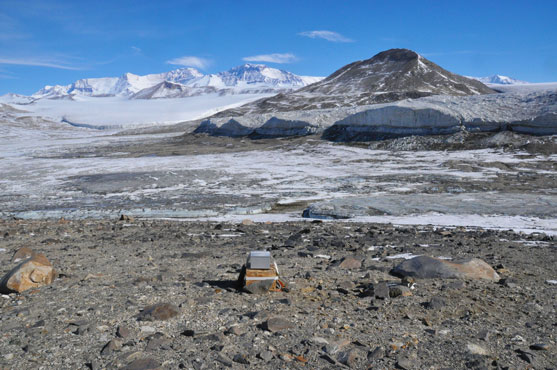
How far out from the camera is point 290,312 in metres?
4.20

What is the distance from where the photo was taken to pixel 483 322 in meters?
3.97

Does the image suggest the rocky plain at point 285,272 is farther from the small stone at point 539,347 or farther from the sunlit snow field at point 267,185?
the sunlit snow field at point 267,185

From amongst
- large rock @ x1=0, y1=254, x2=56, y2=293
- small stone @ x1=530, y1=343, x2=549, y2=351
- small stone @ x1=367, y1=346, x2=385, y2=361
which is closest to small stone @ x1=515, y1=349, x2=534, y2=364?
small stone @ x1=530, y1=343, x2=549, y2=351

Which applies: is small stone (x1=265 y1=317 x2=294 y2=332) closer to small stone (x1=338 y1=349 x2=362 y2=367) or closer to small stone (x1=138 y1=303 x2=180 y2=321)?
small stone (x1=338 y1=349 x2=362 y2=367)

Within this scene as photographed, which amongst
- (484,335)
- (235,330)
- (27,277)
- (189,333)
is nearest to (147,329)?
(189,333)

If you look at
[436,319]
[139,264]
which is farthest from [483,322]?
[139,264]

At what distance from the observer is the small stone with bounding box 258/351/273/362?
3.35 m

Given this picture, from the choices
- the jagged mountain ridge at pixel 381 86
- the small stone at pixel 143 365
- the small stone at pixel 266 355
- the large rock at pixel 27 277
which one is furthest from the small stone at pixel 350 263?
the jagged mountain ridge at pixel 381 86

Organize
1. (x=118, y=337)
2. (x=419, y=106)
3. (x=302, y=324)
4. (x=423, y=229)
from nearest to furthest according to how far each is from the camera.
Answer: (x=118, y=337) → (x=302, y=324) → (x=423, y=229) → (x=419, y=106)

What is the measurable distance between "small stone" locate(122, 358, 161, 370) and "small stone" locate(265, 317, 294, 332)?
3.32 feet

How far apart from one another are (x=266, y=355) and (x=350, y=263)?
9.23 ft

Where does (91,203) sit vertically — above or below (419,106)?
below

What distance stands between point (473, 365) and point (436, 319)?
2.73 feet

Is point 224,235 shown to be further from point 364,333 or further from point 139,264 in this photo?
point 364,333
